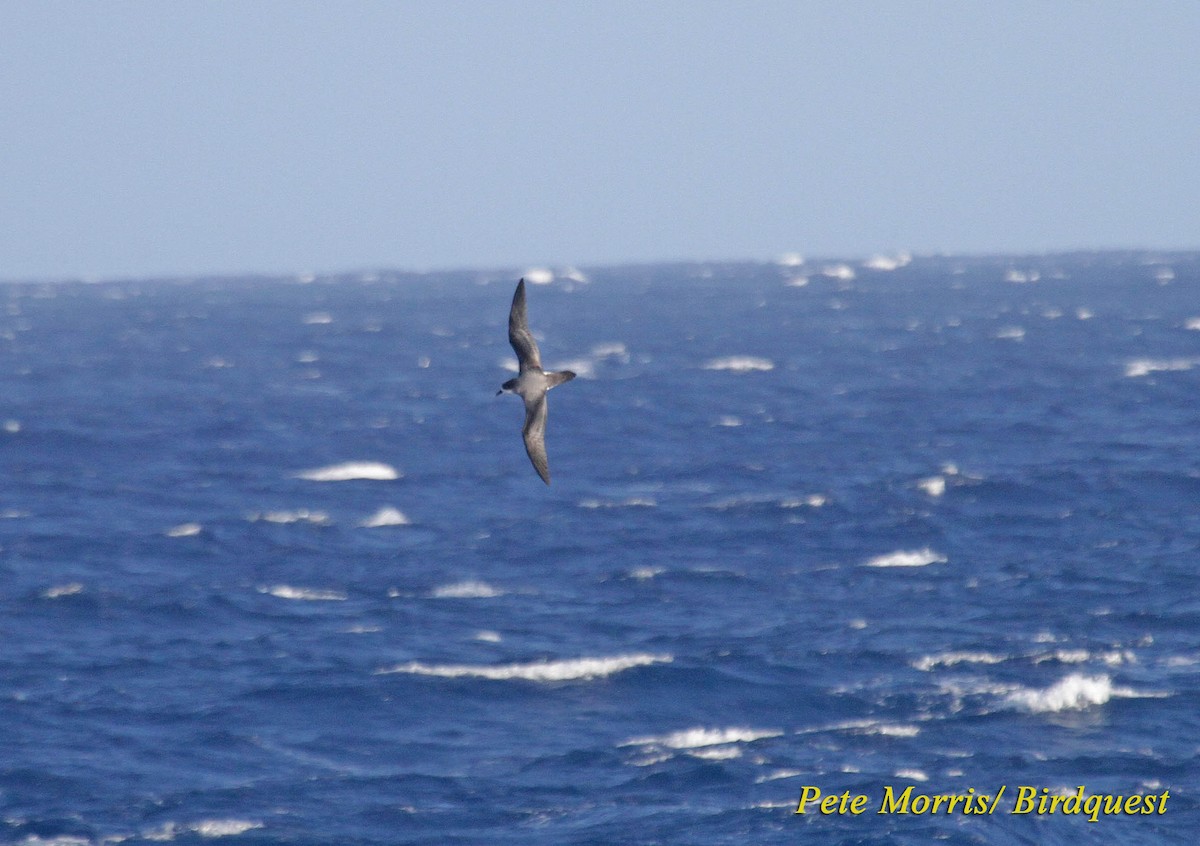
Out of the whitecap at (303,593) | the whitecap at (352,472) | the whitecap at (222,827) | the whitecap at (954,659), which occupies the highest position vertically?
the whitecap at (352,472)

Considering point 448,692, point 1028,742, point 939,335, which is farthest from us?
point 939,335

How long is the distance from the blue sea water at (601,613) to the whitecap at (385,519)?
0.17 m

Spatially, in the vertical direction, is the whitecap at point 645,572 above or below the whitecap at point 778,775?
above

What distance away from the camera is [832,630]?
3734 centimetres

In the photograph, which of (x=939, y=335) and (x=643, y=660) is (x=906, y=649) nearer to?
(x=643, y=660)

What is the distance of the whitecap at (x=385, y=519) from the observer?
5081 centimetres

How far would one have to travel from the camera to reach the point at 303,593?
137ft

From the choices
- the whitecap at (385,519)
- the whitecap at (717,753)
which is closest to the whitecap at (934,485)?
the whitecap at (385,519)

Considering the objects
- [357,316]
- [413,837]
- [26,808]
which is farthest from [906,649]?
[357,316]

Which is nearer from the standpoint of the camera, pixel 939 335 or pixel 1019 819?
pixel 1019 819

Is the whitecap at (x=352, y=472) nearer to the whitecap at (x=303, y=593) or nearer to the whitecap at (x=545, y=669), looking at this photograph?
the whitecap at (x=303, y=593)

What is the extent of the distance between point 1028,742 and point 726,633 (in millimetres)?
8972

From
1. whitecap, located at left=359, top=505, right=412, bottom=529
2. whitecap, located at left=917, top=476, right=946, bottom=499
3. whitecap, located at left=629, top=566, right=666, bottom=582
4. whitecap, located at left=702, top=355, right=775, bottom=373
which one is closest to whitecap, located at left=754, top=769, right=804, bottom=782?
whitecap, located at left=629, top=566, right=666, bottom=582

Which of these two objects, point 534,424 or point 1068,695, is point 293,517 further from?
point 534,424
